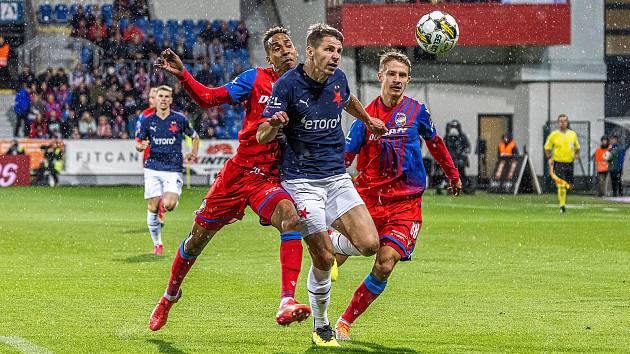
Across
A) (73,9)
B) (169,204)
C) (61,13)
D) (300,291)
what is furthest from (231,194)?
(61,13)

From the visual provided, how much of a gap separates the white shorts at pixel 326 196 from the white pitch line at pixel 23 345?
1887 mm

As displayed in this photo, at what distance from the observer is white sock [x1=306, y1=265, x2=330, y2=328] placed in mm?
8023

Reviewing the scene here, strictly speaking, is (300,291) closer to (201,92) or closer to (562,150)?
(201,92)

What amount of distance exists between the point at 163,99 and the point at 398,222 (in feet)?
27.3

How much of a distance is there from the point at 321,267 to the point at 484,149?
3072cm

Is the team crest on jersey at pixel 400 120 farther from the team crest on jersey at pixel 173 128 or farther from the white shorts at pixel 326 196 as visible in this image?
the team crest on jersey at pixel 173 128

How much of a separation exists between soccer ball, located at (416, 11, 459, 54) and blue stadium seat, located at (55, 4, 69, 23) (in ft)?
107

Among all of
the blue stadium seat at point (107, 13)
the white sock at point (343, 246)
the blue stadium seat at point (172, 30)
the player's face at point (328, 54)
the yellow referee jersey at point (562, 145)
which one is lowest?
the yellow referee jersey at point (562, 145)

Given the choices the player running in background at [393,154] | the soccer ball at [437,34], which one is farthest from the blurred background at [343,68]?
the player running in background at [393,154]

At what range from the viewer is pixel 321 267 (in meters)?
7.97

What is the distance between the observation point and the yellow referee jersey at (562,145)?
25.0 m

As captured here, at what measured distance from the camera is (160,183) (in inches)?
650

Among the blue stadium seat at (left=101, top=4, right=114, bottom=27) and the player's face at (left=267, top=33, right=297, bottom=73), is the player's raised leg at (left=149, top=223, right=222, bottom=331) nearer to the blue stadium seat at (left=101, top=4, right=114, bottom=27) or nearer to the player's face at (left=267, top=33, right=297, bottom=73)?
the player's face at (left=267, top=33, right=297, bottom=73)

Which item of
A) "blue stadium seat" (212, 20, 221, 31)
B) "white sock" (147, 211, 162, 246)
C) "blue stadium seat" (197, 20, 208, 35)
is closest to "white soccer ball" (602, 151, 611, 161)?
"blue stadium seat" (212, 20, 221, 31)
